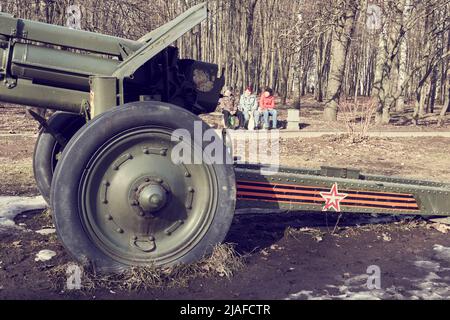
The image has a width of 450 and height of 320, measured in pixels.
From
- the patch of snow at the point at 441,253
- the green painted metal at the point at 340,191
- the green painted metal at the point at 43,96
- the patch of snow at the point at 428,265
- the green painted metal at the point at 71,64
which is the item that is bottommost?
the patch of snow at the point at 441,253

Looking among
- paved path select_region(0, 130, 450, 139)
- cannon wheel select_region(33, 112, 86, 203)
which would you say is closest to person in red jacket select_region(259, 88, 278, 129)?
paved path select_region(0, 130, 450, 139)

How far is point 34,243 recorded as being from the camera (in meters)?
4.64

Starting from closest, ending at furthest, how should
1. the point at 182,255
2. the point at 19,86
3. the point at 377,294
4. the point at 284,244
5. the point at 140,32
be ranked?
the point at 377,294, the point at 182,255, the point at 19,86, the point at 284,244, the point at 140,32

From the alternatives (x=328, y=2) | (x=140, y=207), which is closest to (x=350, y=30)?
(x=328, y=2)

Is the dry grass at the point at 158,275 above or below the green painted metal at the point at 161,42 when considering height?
below

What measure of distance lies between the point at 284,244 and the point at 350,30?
13454mm

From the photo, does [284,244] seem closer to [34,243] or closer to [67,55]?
[34,243]

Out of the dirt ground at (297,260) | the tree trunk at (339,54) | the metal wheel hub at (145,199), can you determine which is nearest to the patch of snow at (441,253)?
the dirt ground at (297,260)

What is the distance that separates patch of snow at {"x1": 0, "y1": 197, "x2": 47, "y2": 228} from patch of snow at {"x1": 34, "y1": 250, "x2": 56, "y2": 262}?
3.34 ft

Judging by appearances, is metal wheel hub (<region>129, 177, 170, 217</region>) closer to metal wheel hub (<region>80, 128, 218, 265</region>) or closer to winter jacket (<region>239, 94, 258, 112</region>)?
metal wheel hub (<region>80, 128, 218, 265</region>)

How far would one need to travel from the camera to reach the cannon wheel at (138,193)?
3.70 m

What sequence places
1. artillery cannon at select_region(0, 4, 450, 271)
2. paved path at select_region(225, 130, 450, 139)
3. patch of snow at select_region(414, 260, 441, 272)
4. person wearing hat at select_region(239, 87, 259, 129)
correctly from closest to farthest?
artillery cannon at select_region(0, 4, 450, 271), patch of snow at select_region(414, 260, 441, 272), paved path at select_region(225, 130, 450, 139), person wearing hat at select_region(239, 87, 259, 129)

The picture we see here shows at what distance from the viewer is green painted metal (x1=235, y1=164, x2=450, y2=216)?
4.54m

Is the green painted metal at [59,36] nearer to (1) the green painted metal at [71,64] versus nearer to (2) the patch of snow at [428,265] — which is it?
(1) the green painted metal at [71,64]
